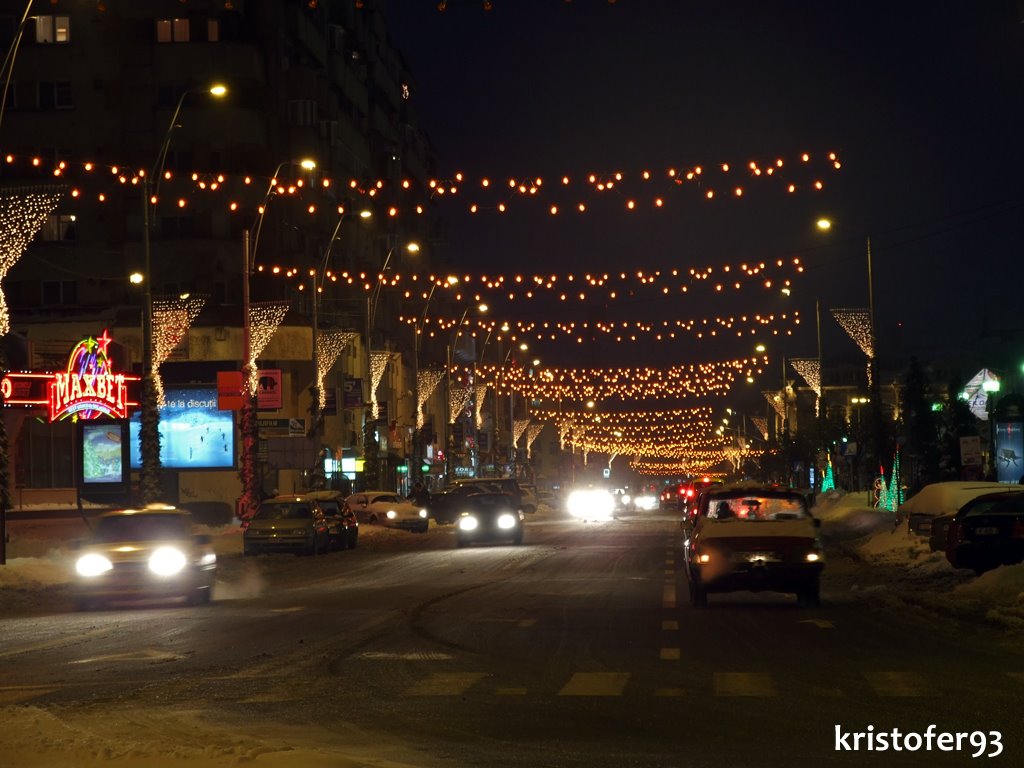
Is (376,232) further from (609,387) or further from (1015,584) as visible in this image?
(1015,584)

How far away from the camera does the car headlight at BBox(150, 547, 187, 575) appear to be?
23.9 metres

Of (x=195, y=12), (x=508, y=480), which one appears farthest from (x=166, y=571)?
(x=195, y=12)

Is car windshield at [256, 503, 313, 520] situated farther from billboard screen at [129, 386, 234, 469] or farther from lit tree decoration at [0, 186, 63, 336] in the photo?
billboard screen at [129, 386, 234, 469]

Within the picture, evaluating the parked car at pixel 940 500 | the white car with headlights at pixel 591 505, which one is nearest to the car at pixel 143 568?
the parked car at pixel 940 500

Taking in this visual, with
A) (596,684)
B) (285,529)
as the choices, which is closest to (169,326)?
(285,529)

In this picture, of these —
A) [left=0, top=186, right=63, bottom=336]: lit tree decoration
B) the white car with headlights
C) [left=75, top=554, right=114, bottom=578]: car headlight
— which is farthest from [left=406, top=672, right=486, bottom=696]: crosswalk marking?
the white car with headlights

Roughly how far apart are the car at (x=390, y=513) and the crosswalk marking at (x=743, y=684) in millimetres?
41580

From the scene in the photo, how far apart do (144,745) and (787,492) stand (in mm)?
14695

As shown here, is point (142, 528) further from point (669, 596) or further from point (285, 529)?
point (285, 529)

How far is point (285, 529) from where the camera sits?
124ft

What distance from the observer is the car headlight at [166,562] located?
941 inches

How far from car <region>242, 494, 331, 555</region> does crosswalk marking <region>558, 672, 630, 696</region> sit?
24.5 m

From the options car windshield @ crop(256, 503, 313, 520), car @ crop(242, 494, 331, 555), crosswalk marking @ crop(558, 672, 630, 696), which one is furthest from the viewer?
car windshield @ crop(256, 503, 313, 520)

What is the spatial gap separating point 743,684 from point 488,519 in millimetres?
30514
